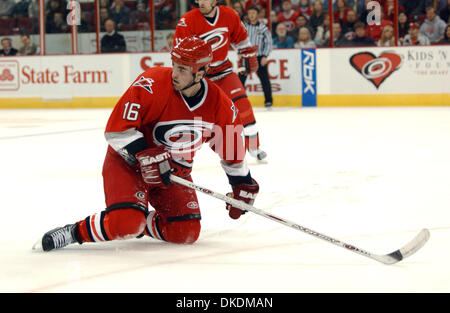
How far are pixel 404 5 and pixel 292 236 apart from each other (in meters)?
8.26

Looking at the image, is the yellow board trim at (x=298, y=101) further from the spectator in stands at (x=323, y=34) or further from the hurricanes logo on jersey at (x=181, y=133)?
the hurricanes logo on jersey at (x=181, y=133)

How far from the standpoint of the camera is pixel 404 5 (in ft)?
35.0

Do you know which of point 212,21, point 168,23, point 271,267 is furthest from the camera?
point 168,23

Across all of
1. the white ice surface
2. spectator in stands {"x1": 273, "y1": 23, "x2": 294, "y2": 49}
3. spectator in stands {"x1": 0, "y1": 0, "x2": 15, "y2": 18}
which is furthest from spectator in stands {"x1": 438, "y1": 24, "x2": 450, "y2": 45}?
spectator in stands {"x1": 0, "y1": 0, "x2": 15, "y2": 18}

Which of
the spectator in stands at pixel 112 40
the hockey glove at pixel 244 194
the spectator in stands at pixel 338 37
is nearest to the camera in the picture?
the hockey glove at pixel 244 194

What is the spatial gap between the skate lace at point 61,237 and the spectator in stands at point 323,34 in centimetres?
849

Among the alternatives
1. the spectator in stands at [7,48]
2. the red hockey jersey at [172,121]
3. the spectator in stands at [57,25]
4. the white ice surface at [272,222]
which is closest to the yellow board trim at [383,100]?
the white ice surface at [272,222]

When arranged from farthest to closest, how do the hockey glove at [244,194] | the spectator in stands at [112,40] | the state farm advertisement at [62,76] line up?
the spectator in stands at [112,40] < the state farm advertisement at [62,76] < the hockey glove at [244,194]

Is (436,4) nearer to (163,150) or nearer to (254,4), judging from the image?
(254,4)

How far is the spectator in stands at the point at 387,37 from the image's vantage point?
10.6 m

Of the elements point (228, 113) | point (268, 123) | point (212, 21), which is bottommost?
point (268, 123)

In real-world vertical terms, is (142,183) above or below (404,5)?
below

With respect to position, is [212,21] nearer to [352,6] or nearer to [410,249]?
[410,249]

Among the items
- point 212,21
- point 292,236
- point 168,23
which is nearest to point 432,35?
point 168,23
